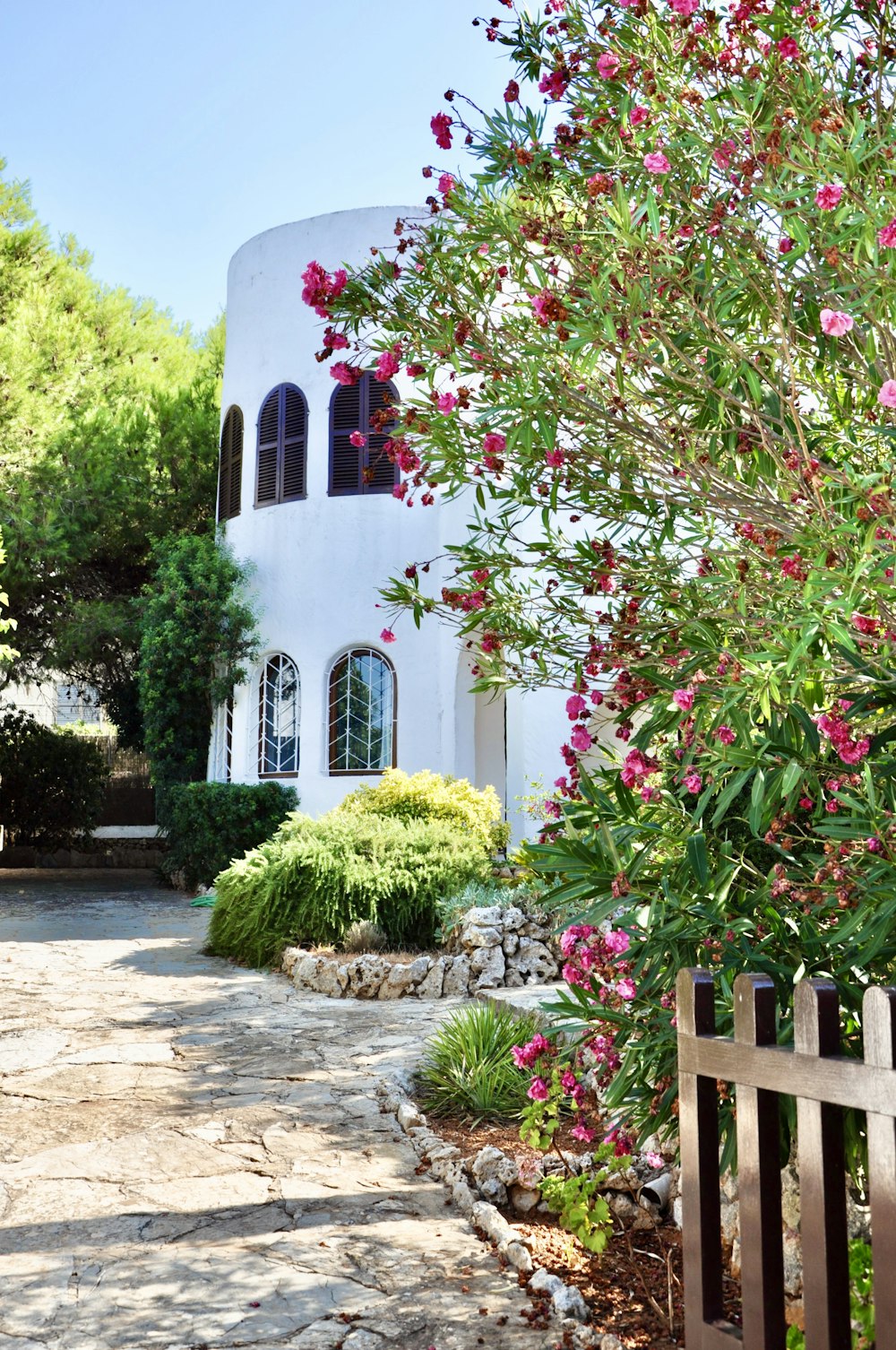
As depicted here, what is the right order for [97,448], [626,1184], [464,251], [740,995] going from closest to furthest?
[740,995] < [464,251] < [626,1184] < [97,448]

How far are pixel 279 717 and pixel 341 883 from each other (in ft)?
21.0

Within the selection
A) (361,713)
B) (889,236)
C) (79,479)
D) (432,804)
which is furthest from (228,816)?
(889,236)

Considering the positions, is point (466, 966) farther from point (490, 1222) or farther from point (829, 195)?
point (829, 195)

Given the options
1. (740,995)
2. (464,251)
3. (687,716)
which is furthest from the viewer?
(464,251)

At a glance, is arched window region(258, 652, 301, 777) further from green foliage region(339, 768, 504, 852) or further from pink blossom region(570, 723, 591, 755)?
pink blossom region(570, 723, 591, 755)

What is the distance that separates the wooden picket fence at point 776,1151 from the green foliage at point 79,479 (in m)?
15.5

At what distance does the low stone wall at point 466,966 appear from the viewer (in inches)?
320

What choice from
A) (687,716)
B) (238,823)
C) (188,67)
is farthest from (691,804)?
(188,67)

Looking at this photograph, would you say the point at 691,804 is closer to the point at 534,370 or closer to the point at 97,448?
the point at 534,370

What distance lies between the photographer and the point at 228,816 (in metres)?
14.4

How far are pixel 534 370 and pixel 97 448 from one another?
16.3 meters

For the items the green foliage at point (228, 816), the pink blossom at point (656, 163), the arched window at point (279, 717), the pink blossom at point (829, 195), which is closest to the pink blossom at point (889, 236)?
the pink blossom at point (829, 195)

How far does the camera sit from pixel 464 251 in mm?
3465

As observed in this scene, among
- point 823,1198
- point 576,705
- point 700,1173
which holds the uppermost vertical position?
point 576,705
